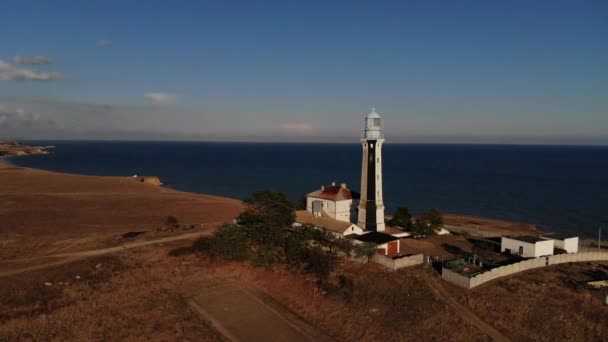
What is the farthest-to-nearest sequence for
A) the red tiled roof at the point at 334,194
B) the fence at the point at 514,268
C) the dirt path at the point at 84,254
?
the red tiled roof at the point at 334,194
the dirt path at the point at 84,254
the fence at the point at 514,268

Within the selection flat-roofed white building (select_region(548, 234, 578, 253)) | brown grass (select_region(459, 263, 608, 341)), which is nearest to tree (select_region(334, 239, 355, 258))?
brown grass (select_region(459, 263, 608, 341))

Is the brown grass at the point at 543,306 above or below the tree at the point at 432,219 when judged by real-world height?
below

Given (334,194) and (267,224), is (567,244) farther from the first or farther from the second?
(267,224)

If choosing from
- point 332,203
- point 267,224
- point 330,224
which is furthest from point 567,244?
point 267,224

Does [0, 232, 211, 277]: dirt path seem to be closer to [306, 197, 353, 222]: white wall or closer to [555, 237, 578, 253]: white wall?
[306, 197, 353, 222]: white wall

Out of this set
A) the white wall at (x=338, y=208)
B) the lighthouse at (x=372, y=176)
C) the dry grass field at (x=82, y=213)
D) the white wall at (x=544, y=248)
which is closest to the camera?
the white wall at (x=544, y=248)

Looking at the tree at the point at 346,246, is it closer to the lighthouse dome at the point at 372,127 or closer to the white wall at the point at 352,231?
the white wall at the point at 352,231

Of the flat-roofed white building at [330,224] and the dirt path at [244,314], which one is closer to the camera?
the dirt path at [244,314]

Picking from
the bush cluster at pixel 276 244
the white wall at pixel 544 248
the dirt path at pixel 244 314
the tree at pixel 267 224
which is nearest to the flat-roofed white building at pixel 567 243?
the white wall at pixel 544 248
